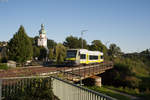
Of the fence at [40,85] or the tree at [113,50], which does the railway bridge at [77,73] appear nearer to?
the fence at [40,85]

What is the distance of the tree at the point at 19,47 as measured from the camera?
106ft

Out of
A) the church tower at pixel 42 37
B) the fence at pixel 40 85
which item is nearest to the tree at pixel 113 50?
the church tower at pixel 42 37

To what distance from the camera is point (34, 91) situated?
8320 mm

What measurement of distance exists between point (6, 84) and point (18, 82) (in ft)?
1.99

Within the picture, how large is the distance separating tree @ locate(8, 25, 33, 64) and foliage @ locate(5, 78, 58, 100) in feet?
82.1

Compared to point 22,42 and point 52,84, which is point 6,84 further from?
point 22,42

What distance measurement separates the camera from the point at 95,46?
220 feet

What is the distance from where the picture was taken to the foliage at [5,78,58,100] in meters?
7.93

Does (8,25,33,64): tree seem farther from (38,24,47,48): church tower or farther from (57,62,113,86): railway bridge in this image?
(38,24,47,48): church tower

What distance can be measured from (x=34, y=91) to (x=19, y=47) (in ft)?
86.8

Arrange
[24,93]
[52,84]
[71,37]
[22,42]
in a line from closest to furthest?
[24,93]
[52,84]
[22,42]
[71,37]

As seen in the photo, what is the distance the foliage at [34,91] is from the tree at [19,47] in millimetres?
25009

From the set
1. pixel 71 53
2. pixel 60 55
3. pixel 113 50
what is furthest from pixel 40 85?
pixel 113 50

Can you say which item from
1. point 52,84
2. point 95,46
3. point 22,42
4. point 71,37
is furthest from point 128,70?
point 71,37
